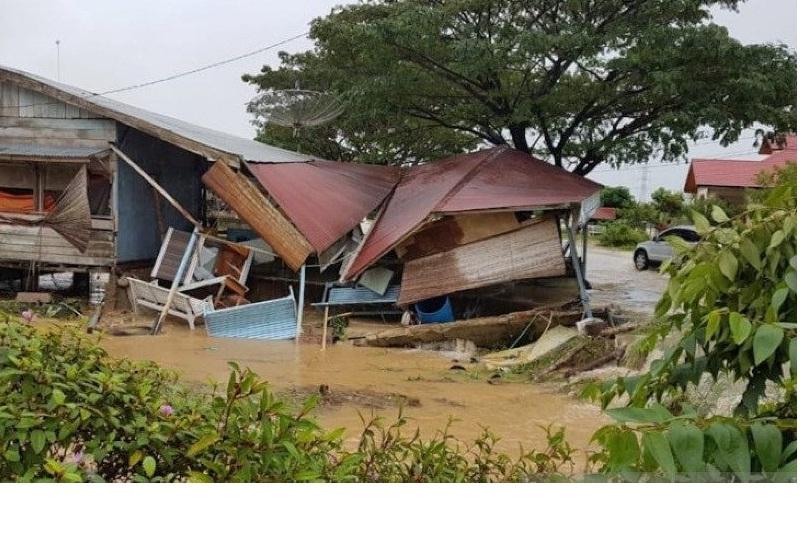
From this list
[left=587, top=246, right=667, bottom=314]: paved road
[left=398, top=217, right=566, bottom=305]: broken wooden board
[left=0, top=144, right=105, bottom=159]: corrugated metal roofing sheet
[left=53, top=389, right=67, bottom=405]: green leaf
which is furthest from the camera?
[left=0, top=144, right=105, bottom=159]: corrugated metal roofing sheet

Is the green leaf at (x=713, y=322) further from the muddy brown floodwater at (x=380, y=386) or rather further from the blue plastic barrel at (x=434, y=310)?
the blue plastic barrel at (x=434, y=310)

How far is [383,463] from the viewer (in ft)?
5.60

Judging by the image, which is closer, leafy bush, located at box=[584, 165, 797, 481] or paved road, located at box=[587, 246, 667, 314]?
leafy bush, located at box=[584, 165, 797, 481]

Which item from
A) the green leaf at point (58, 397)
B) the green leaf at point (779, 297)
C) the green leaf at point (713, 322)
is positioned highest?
the green leaf at point (779, 297)

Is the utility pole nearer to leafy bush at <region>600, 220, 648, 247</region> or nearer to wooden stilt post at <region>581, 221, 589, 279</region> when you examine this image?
leafy bush at <region>600, 220, 648, 247</region>

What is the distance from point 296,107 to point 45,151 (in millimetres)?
2411

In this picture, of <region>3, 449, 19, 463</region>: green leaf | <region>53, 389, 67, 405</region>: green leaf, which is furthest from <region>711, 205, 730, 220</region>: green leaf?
<region>3, 449, 19, 463</region>: green leaf

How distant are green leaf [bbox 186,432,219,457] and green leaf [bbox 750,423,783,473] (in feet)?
2.95

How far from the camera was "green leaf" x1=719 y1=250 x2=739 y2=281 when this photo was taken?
1185 mm

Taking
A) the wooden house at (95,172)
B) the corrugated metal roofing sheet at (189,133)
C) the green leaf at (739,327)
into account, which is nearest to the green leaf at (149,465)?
the green leaf at (739,327)

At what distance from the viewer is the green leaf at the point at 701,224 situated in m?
1.26

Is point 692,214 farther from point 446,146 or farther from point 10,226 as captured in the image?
point 10,226

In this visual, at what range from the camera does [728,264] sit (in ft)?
3.89

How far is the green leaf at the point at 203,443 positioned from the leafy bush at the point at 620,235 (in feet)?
9.36
